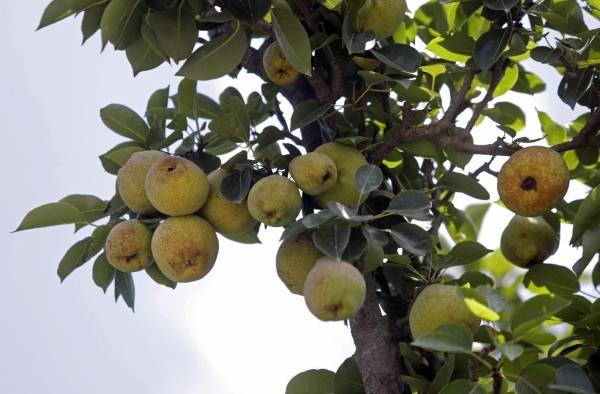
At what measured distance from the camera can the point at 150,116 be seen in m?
2.41

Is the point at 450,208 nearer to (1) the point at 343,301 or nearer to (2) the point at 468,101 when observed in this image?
(2) the point at 468,101

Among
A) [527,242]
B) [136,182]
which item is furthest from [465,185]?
[136,182]

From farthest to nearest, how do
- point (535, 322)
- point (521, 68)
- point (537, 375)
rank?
point (521, 68)
point (537, 375)
point (535, 322)

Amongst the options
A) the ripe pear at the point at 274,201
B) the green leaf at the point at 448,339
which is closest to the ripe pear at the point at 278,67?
the ripe pear at the point at 274,201

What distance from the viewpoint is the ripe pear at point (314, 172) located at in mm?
1939

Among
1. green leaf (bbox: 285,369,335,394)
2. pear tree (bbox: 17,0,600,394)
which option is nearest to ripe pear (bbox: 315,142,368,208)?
pear tree (bbox: 17,0,600,394)

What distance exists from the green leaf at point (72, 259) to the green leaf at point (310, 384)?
0.67 m

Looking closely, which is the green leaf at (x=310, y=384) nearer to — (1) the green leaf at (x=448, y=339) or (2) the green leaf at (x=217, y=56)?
(1) the green leaf at (x=448, y=339)

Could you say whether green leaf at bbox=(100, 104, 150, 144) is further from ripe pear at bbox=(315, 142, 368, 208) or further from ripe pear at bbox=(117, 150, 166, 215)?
ripe pear at bbox=(315, 142, 368, 208)

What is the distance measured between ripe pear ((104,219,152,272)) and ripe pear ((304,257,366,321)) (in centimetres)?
54

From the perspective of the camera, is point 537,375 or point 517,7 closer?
point 537,375

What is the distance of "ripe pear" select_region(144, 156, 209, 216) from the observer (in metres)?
1.96

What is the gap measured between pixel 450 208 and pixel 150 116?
0.97 metres

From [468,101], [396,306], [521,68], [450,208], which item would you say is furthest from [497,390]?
[521,68]
